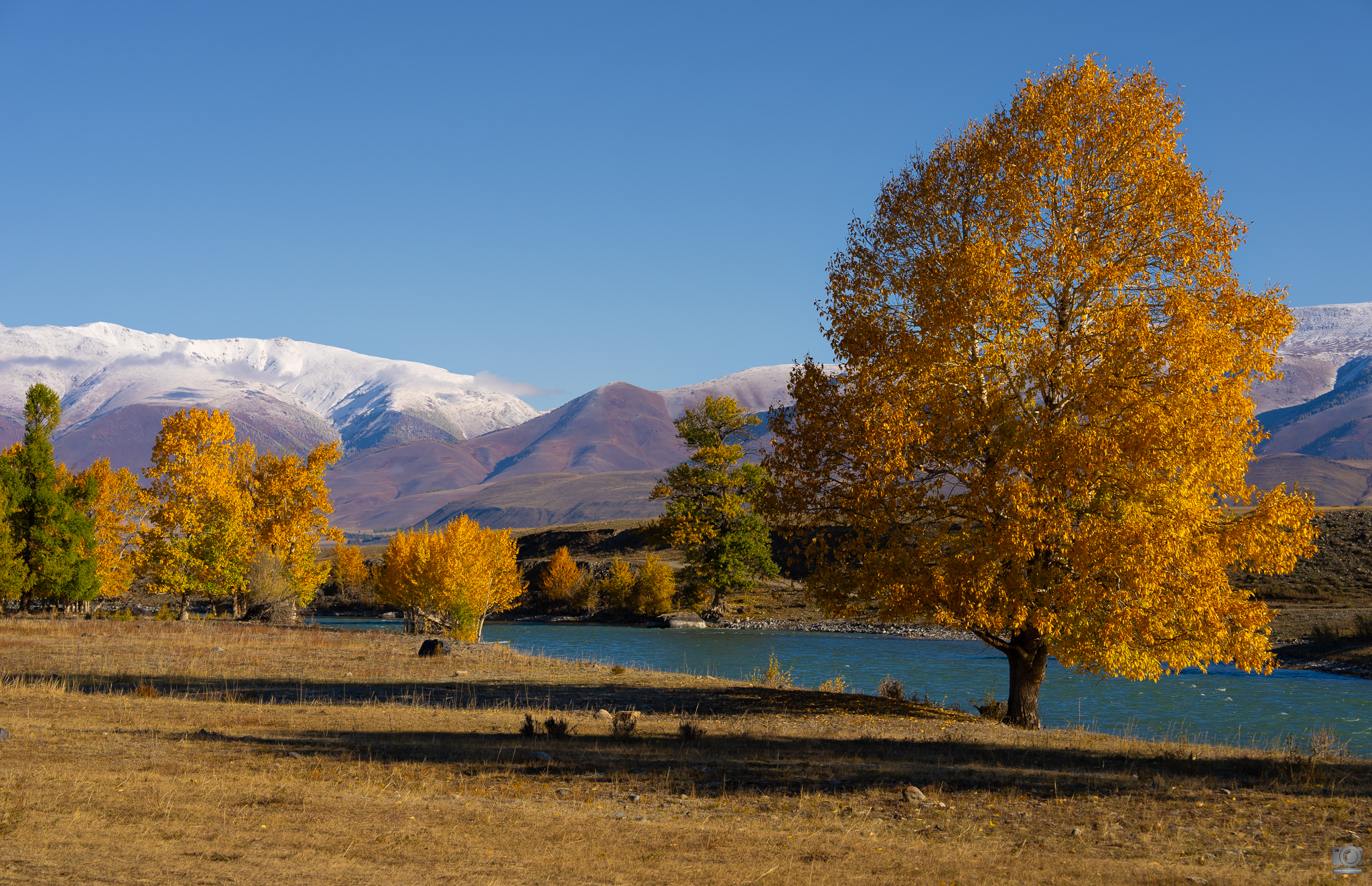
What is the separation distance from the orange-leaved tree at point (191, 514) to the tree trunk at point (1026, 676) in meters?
41.9

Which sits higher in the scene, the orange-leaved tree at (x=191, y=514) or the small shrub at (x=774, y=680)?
the orange-leaved tree at (x=191, y=514)

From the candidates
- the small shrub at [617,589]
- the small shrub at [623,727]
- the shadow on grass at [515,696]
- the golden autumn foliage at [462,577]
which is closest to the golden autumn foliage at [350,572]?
the small shrub at [617,589]

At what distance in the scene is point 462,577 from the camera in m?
46.2

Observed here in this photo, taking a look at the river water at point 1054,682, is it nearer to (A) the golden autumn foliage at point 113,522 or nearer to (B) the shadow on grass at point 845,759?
(B) the shadow on grass at point 845,759

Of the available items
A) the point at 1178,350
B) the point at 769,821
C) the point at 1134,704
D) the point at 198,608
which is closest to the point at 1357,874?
the point at 769,821

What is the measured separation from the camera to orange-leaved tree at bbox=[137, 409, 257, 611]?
48.7 m

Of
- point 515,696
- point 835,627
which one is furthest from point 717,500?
point 515,696

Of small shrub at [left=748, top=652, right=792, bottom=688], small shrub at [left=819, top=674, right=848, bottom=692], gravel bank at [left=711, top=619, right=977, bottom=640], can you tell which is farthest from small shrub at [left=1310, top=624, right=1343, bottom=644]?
small shrub at [left=748, top=652, right=792, bottom=688]

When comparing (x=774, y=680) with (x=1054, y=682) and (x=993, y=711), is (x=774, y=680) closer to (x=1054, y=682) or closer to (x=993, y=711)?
(x=993, y=711)

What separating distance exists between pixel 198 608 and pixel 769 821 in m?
95.4

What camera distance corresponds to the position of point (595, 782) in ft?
43.6

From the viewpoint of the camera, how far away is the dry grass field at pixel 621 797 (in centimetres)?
887

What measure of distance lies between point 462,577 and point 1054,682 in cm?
2737

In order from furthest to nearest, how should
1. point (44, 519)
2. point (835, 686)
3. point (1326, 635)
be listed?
1. point (1326, 635)
2. point (44, 519)
3. point (835, 686)
